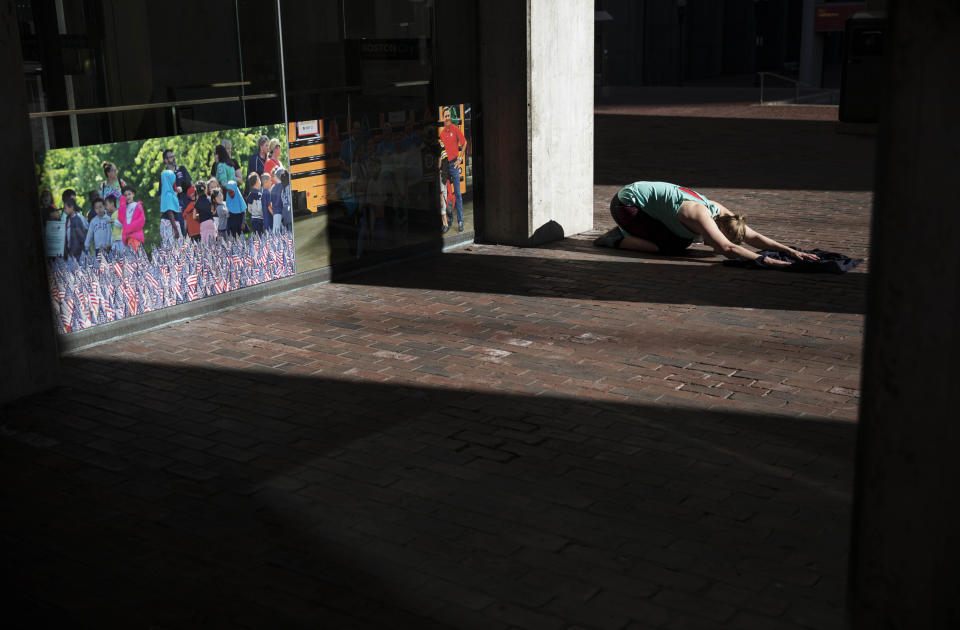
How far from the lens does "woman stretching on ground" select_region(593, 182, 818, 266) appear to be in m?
10.2

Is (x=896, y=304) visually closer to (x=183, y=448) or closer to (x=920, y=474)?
(x=920, y=474)

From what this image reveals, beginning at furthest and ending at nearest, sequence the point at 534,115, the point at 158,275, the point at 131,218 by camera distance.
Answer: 1. the point at 534,115
2. the point at 158,275
3. the point at 131,218

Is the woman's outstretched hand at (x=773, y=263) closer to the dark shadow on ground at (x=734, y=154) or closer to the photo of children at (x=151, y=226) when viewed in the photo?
the photo of children at (x=151, y=226)

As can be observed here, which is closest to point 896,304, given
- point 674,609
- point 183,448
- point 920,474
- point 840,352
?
point 920,474

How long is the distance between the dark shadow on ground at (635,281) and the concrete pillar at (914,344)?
585cm

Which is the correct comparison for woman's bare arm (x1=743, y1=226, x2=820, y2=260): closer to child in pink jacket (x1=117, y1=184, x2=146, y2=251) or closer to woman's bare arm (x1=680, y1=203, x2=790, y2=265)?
woman's bare arm (x1=680, y1=203, x2=790, y2=265)

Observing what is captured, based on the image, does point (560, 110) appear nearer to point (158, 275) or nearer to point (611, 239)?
point (611, 239)

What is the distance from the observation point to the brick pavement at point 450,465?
436 centimetres

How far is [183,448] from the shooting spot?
19.5 feet

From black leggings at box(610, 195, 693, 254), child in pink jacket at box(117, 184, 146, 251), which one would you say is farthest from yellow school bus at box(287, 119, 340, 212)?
black leggings at box(610, 195, 693, 254)

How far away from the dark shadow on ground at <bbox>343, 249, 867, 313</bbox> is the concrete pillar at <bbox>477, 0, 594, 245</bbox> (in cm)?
72

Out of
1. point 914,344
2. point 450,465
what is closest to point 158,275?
point 450,465

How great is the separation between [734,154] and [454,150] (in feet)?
29.5

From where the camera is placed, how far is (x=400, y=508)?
17.0 feet
